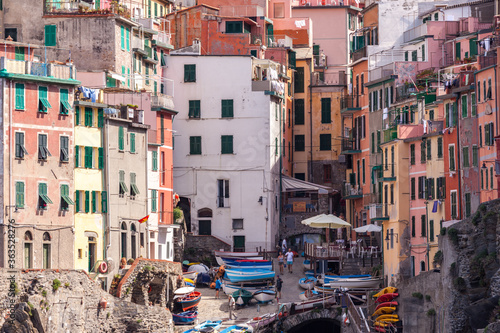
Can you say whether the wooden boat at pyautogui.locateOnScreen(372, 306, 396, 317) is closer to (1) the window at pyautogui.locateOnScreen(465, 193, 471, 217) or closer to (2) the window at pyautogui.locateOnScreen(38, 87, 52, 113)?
(1) the window at pyautogui.locateOnScreen(465, 193, 471, 217)

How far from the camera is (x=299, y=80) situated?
132 metres

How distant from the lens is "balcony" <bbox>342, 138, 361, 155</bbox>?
118 meters

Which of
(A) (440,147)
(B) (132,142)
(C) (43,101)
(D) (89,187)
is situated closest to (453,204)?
(A) (440,147)

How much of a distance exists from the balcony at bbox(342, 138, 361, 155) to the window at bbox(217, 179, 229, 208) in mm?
10021

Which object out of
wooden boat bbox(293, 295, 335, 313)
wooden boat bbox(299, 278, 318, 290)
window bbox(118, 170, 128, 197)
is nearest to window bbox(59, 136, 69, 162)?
window bbox(118, 170, 128, 197)

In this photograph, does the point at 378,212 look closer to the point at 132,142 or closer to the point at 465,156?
the point at 465,156

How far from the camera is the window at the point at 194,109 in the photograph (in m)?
118

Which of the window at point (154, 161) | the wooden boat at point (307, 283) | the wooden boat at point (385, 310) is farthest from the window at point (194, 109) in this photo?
the wooden boat at point (385, 310)

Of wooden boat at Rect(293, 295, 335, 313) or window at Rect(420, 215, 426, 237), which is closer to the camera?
window at Rect(420, 215, 426, 237)

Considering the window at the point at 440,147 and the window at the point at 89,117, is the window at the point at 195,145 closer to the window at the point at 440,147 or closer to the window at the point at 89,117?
the window at the point at 89,117

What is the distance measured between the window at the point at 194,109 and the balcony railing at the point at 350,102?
12.2 m

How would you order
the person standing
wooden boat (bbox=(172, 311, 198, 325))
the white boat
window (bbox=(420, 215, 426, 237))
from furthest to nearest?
the person standing < the white boat < wooden boat (bbox=(172, 311, 198, 325)) < window (bbox=(420, 215, 426, 237))

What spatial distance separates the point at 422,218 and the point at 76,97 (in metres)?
24.3

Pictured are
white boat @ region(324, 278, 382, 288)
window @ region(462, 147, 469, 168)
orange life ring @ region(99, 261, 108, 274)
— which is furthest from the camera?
white boat @ region(324, 278, 382, 288)
